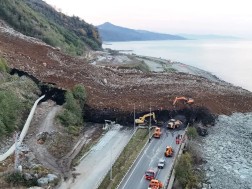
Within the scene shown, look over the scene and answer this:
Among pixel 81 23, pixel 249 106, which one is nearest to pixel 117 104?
pixel 249 106

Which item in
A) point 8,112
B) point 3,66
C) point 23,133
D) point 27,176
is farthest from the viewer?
point 3,66

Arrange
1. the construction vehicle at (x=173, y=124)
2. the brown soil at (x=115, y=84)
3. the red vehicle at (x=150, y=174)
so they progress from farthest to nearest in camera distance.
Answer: the brown soil at (x=115, y=84), the construction vehicle at (x=173, y=124), the red vehicle at (x=150, y=174)

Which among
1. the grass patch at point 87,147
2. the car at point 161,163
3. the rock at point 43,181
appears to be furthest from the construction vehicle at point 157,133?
the rock at point 43,181

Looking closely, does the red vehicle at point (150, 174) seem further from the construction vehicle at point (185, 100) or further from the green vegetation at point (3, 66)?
the green vegetation at point (3, 66)

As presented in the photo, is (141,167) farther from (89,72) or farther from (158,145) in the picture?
(89,72)

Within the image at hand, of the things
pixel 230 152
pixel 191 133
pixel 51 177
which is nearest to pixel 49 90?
pixel 191 133

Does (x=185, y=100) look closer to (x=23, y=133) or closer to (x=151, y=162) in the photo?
(x=151, y=162)

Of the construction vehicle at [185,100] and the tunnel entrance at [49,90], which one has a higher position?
the tunnel entrance at [49,90]

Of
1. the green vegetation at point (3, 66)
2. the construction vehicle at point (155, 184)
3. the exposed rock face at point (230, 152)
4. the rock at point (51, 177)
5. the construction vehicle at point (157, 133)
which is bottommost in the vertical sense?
the exposed rock face at point (230, 152)
